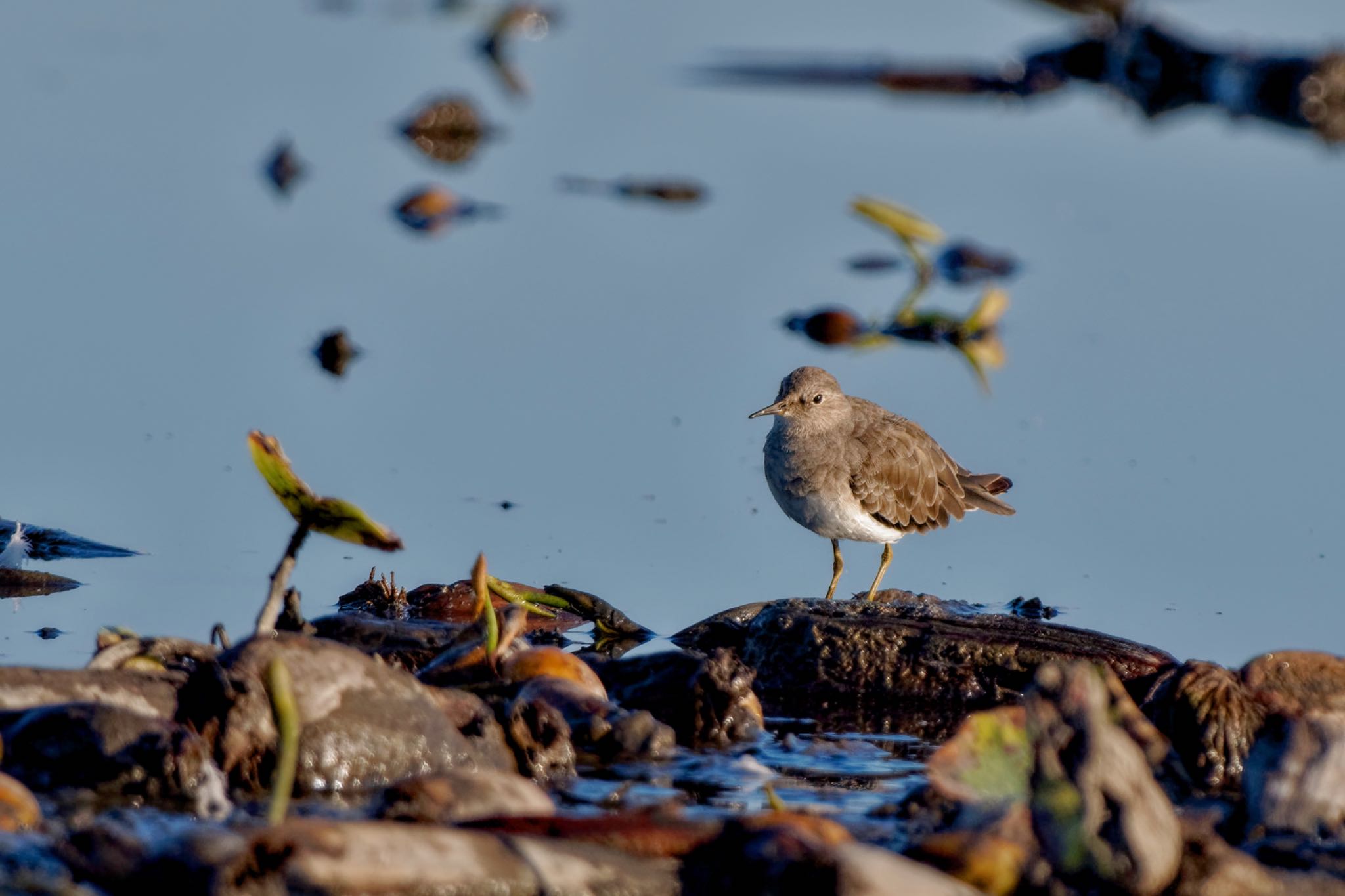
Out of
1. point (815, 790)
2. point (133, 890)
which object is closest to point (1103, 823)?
point (815, 790)

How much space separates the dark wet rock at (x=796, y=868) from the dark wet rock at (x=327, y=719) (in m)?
1.03

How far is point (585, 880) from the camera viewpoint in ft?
12.4

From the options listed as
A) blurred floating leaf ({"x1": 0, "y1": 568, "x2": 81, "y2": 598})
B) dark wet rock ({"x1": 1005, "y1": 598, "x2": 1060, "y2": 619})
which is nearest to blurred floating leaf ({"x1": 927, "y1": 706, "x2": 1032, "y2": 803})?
dark wet rock ({"x1": 1005, "y1": 598, "x2": 1060, "y2": 619})

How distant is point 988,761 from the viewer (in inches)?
162

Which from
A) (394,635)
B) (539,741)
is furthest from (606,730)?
(394,635)

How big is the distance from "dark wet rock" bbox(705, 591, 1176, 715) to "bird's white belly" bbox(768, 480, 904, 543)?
266 centimetres

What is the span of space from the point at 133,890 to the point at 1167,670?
12.2 feet

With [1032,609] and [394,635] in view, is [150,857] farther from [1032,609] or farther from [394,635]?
[1032,609]

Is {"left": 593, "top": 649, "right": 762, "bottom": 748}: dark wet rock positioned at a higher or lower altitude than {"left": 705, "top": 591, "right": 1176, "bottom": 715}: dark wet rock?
lower

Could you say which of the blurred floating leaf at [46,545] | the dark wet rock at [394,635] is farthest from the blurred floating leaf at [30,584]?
the dark wet rock at [394,635]

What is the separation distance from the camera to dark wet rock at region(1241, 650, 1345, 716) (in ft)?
18.4

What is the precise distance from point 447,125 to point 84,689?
7.91 m

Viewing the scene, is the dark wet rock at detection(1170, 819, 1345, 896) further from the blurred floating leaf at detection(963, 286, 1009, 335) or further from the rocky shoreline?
the blurred floating leaf at detection(963, 286, 1009, 335)

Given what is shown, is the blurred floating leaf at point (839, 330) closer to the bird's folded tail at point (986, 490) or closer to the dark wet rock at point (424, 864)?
the bird's folded tail at point (986, 490)
